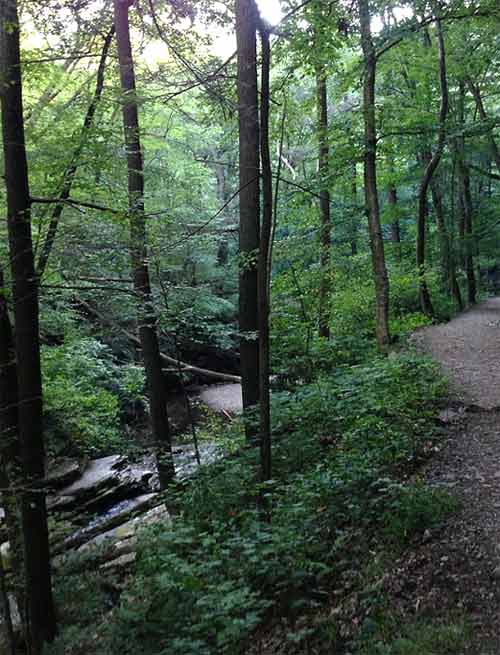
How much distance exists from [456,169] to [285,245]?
1004 cm

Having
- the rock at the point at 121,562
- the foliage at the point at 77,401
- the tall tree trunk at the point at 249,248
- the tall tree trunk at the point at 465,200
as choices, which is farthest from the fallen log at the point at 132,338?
the tall tree trunk at the point at 465,200

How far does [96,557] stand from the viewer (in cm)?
715

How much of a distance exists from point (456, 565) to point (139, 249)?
5.21 metres

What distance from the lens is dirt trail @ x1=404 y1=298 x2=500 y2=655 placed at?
3.21 metres

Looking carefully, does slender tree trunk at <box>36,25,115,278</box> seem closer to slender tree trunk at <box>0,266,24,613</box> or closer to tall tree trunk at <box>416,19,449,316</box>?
slender tree trunk at <box>0,266,24,613</box>

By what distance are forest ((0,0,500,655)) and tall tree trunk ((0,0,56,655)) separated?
0.08 feet

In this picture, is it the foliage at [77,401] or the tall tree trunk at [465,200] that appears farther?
the tall tree trunk at [465,200]

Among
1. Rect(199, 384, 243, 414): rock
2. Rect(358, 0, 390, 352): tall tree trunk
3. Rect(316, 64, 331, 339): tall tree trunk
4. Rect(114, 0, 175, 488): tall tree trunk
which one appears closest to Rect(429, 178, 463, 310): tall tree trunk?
Rect(316, 64, 331, 339): tall tree trunk

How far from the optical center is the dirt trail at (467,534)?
3.21 metres

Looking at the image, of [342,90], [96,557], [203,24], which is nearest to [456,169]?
[342,90]

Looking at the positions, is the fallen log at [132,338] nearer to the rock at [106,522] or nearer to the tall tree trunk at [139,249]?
the tall tree trunk at [139,249]

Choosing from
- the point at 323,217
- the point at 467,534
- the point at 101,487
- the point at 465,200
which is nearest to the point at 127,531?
the point at 101,487

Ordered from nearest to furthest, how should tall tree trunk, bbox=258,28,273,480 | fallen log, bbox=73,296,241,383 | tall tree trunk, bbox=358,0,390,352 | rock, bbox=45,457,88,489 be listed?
tall tree trunk, bbox=258,28,273,480 < fallen log, bbox=73,296,241,383 < tall tree trunk, bbox=358,0,390,352 < rock, bbox=45,457,88,489

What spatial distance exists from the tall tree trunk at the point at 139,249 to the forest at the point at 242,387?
0.05 meters
